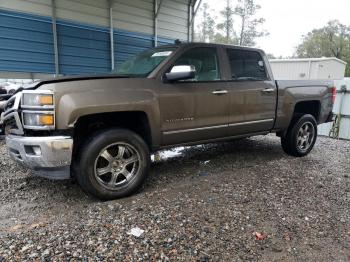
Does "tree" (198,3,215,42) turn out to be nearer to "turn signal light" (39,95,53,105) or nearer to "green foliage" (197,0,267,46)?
"green foliage" (197,0,267,46)

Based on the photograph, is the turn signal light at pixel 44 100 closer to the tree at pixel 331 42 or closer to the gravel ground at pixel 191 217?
the gravel ground at pixel 191 217

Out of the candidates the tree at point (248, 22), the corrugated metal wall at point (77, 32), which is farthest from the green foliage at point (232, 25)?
the corrugated metal wall at point (77, 32)

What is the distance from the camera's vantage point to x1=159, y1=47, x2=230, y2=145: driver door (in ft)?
13.5

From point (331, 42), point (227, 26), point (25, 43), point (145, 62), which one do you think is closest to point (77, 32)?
point (25, 43)

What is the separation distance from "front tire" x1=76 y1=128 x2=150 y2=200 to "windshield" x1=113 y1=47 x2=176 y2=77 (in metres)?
0.95

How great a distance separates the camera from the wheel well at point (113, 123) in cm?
369

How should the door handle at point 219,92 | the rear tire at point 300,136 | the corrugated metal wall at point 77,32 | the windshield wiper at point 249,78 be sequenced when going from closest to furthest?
1. the door handle at point 219,92
2. the windshield wiper at point 249,78
3. the rear tire at point 300,136
4. the corrugated metal wall at point 77,32

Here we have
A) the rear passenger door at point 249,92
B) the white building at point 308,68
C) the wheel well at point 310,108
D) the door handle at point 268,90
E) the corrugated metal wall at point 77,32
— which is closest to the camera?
the rear passenger door at point 249,92

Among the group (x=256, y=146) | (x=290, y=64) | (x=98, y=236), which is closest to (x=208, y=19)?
(x=290, y=64)

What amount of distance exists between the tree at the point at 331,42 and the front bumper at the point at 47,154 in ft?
157

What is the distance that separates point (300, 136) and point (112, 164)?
3836 mm

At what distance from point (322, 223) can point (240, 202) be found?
0.89 meters

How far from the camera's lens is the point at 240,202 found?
3768mm

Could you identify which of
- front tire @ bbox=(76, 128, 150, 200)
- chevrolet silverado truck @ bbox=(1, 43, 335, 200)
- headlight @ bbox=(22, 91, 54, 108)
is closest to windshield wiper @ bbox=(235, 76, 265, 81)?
chevrolet silverado truck @ bbox=(1, 43, 335, 200)
